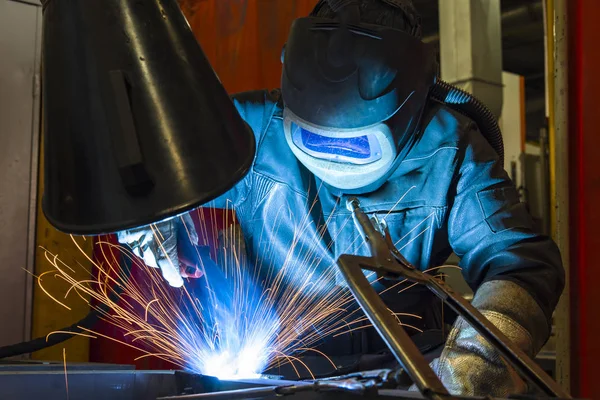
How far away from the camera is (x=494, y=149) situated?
6.84 feet

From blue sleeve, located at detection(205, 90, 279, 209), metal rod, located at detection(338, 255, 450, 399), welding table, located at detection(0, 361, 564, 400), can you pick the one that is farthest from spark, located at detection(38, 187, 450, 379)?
metal rod, located at detection(338, 255, 450, 399)

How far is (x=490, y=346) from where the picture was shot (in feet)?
4.67

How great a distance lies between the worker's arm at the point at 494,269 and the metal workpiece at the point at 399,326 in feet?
0.99

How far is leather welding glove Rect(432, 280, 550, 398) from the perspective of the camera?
1390 mm

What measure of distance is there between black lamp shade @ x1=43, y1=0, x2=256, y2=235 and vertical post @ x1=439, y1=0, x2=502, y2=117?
9.83ft

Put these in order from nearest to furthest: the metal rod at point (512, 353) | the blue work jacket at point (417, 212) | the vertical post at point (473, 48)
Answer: the metal rod at point (512, 353) → the blue work jacket at point (417, 212) → the vertical post at point (473, 48)

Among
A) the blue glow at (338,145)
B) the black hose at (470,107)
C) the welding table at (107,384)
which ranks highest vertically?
the black hose at (470,107)

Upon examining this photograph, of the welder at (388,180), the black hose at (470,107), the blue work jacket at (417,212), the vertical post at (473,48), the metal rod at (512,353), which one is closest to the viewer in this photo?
the metal rod at (512,353)

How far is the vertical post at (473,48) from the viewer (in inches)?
149

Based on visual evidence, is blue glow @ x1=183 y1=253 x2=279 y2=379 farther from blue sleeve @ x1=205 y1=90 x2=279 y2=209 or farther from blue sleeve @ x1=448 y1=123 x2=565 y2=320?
blue sleeve @ x1=448 y1=123 x2=565 y2=320

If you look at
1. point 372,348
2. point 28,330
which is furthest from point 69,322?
point 372,348

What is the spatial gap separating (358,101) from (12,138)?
1774 millimetres

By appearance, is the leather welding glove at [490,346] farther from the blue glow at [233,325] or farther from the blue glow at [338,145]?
the blue glow at [233,325]

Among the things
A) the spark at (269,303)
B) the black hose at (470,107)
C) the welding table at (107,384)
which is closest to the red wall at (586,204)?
the black hose at (470,107)
